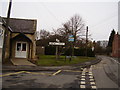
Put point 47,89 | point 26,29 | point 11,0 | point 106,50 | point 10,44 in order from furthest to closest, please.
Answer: point 106,50
point 26,29
point 10,44
point 11,0
point 47,89

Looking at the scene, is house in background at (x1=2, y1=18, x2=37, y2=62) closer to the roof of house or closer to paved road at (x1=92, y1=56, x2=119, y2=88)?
the roof of house

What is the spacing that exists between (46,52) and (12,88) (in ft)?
120

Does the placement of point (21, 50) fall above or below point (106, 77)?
above

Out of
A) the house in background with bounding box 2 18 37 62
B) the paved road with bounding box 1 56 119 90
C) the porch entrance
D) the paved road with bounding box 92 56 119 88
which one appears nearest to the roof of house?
the house in background with bounding box 2 18 37 62

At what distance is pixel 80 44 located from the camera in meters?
40.9

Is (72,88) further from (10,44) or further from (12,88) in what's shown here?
(10,44)

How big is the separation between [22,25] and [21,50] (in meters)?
4.39

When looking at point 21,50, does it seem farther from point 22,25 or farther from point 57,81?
point 57,81

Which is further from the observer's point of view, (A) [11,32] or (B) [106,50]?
(B) [106,50]

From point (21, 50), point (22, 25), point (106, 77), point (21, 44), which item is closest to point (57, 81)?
point (106, 77)

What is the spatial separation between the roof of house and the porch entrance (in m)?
1.83

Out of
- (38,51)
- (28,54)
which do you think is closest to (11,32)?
(28,54)

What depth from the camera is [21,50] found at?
72.5 feet

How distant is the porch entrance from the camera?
21987 millimetres
